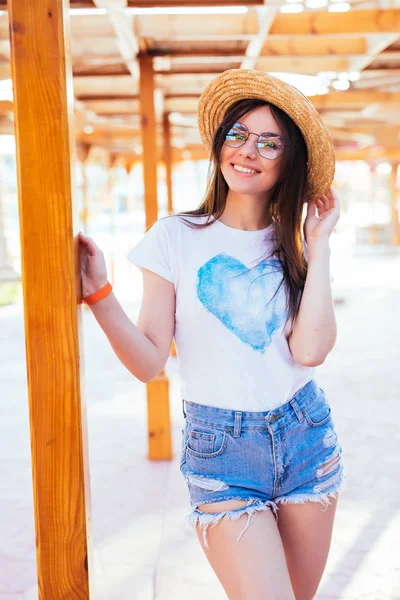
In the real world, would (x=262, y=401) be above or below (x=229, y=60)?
below

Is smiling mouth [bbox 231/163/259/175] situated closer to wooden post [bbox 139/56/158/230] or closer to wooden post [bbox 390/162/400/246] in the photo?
wooden post [bbox 139/56/158/230]

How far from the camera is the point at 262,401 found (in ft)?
5.79

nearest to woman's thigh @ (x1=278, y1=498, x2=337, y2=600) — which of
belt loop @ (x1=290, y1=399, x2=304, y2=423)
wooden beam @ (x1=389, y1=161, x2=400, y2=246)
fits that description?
belt loop @ (x1=290, y1=399, x2=304, y2=423)

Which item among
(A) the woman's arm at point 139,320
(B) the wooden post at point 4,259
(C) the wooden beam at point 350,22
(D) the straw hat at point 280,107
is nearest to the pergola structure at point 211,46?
(C) the wooden beam at point 350,22

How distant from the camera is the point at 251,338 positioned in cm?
180

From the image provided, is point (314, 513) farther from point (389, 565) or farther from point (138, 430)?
point (138, 430)

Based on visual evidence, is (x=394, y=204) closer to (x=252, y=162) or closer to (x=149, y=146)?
(x=149, y=146)

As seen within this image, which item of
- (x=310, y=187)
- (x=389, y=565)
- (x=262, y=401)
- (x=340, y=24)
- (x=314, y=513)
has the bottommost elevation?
(x=389, y=565)

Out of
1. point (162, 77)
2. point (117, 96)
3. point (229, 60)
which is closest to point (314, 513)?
point (229, 60)

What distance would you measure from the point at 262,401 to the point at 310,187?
2.18ft

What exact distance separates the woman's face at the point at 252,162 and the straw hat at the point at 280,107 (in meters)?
0.05

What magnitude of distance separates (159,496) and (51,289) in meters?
2.82

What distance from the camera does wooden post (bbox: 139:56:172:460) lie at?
165 inches

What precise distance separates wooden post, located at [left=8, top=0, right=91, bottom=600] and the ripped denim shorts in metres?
Result: 0.36
